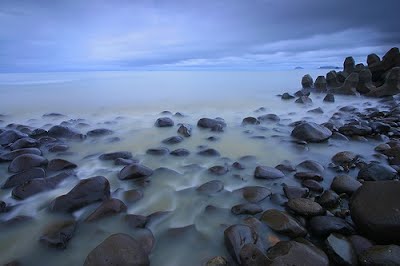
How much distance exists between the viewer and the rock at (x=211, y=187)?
3.04 meters

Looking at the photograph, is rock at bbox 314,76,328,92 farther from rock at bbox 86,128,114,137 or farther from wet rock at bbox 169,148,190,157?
wet rock at bbox 169,148,190,157

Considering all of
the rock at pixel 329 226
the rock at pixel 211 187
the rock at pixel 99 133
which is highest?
the rock at pixel 329 226

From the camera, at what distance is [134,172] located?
3365 millimetres

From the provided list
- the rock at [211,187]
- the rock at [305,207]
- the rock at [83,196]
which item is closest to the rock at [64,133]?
the rock at [83,196]

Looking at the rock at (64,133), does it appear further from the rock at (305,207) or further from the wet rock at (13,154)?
the rock at (305,207)

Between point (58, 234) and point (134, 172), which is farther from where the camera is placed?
→ point (134, 172)

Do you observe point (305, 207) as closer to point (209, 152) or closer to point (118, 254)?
point (118, 254)

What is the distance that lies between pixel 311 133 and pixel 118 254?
12.8ft

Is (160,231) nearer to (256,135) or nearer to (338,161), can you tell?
(338,161)

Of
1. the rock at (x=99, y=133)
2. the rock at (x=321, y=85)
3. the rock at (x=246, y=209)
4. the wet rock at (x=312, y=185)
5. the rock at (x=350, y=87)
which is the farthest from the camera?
the rock at (x=321, y=85)

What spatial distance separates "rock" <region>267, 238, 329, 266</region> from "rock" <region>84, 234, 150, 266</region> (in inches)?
35.9

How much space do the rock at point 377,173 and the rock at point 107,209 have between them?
2651 millimetres

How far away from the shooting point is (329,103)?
34.0ft

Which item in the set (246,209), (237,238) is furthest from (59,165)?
(237,238)
